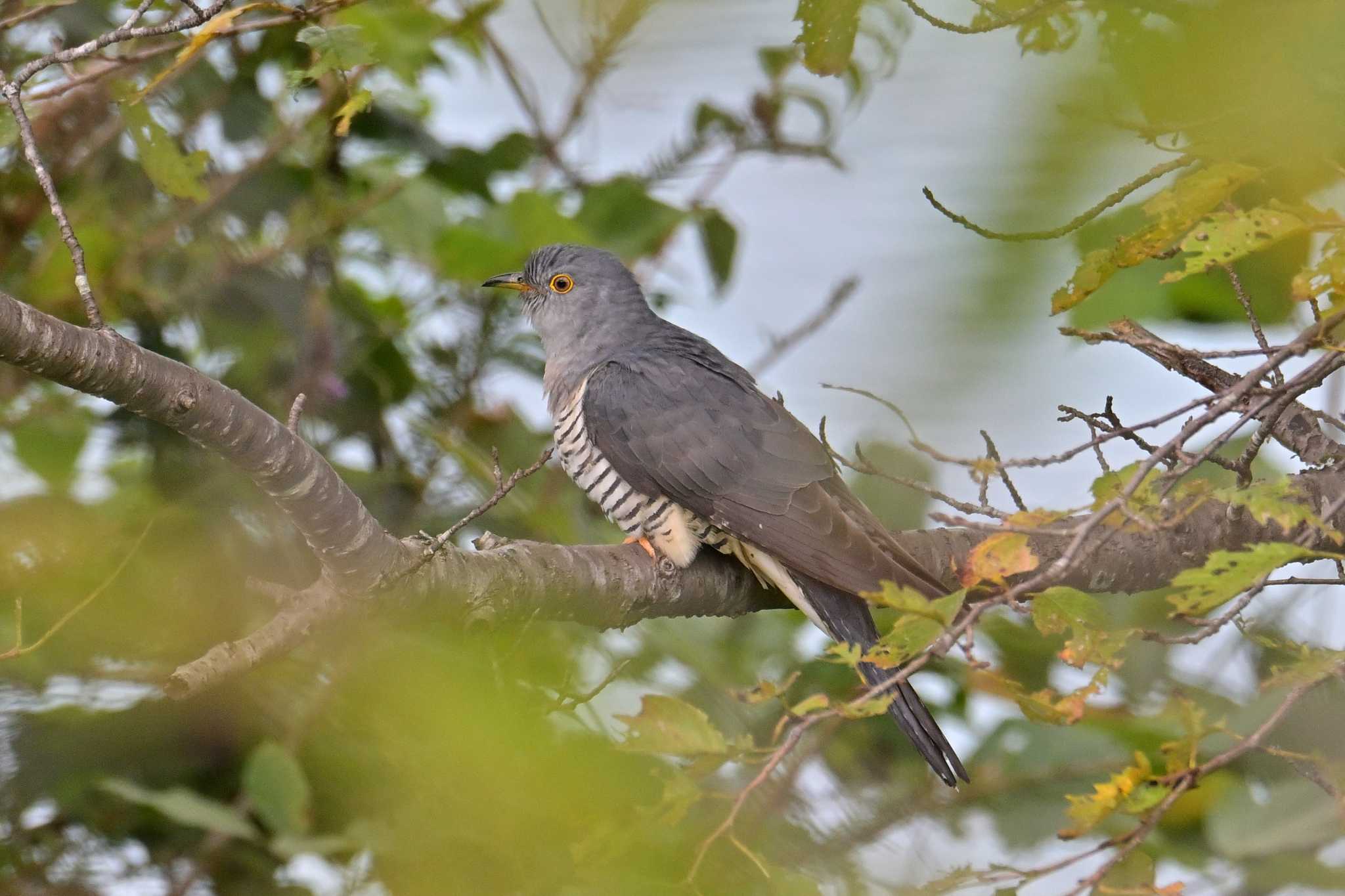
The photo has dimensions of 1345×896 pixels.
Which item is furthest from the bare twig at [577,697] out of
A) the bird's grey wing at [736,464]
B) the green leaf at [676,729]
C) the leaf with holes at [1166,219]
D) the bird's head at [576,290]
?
the bird's head at [576,290]

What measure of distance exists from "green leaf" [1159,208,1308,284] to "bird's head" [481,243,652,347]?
273 cm

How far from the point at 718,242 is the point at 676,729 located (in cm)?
277

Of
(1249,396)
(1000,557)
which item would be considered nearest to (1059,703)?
(1000,557)

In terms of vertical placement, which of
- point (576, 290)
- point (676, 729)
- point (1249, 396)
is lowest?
point (676, 729)

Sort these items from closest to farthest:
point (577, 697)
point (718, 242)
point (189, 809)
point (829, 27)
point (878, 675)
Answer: point (829, 27), point (577, 697), point (878, 675), point (189, 809), point (718, 242)

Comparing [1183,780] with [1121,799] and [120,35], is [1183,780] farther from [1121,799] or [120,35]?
[120,35]

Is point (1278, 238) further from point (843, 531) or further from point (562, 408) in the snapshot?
point (562, 408)

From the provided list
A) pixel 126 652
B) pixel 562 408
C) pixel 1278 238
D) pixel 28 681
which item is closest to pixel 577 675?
pixel 126 652

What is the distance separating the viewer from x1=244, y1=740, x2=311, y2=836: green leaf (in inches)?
114

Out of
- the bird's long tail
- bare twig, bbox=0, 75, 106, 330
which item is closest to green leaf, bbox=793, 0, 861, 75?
bare twig, bbox=0, 75, 106, 330

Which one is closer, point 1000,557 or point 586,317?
point 1000,557

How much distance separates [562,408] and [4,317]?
2.27 metres

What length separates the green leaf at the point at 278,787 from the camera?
2906 mm

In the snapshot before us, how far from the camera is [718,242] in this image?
3980 millimetres
